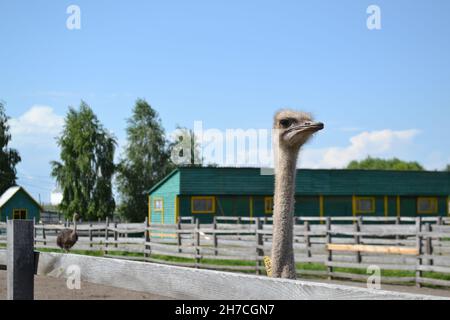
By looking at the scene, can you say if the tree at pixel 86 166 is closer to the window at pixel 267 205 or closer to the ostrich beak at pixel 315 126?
the window at pixel 267 205

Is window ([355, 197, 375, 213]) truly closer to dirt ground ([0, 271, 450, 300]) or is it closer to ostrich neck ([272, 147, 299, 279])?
dirt ground ([0, 271, 450, 300])

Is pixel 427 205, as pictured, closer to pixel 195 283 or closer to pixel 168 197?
pixel 168 197

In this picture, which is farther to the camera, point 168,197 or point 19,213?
point 19,213

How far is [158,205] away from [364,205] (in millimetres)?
9628

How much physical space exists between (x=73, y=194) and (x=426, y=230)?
129 feet

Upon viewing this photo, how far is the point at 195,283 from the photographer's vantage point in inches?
126

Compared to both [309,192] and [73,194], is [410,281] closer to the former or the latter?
[309,192]

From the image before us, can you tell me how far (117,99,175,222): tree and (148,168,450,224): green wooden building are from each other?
17.8 meters

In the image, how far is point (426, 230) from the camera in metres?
14.6

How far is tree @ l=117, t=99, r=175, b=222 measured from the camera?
52.8m

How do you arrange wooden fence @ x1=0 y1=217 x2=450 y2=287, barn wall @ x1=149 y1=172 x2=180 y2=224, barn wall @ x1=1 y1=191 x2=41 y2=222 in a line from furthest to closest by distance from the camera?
1. barn wall @ x1=1 y1=191 x2=41 y2=222
2. barn wall @ x1=149 y1=172 x2=180 y2=224
3. wooden fence @ x1=0 y1=217 x2=450 y2=287

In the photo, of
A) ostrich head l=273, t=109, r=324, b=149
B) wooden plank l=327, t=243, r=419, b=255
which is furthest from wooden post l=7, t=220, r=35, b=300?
wooden plank l=327, t=243, r=419, b=255

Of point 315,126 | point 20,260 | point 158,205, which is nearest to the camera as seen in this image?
point 20,260

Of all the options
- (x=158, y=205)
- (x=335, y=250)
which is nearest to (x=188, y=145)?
(x=158, y=205)
